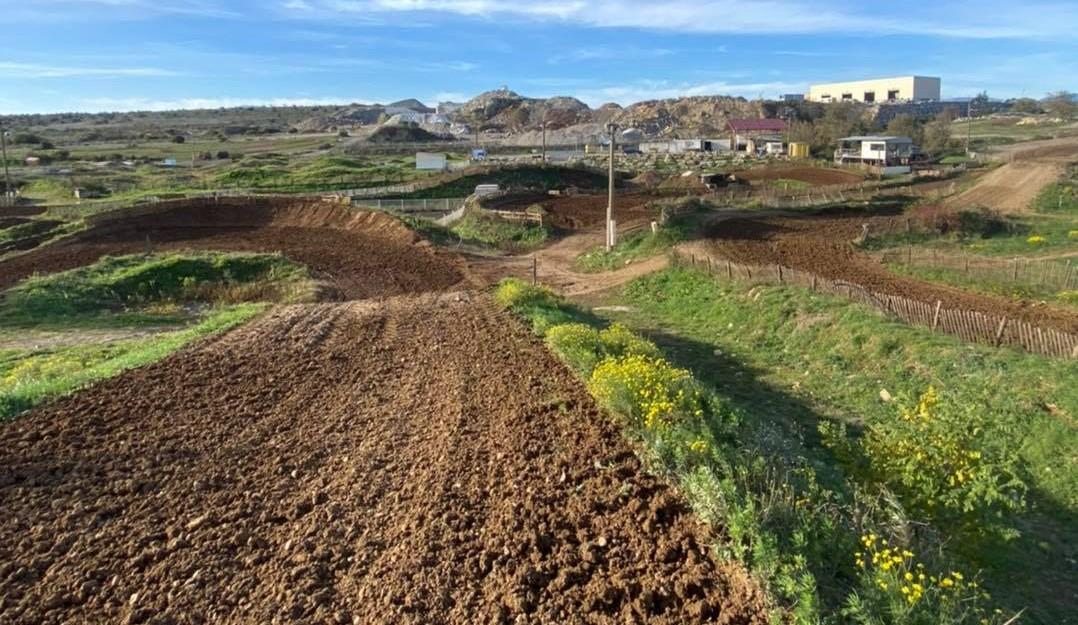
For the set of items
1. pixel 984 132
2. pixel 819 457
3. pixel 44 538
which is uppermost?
pixel 984 132

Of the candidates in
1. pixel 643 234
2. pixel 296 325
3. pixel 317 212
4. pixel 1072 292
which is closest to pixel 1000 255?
pixel 1072 292

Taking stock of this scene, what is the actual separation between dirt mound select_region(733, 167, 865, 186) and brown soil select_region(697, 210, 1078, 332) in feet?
82.1

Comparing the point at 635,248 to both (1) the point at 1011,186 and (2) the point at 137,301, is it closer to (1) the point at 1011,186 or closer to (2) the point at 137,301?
(2) the point at 137,301

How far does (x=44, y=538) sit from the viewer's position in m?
8.13

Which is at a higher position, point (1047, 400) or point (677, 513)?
point (677, 513)

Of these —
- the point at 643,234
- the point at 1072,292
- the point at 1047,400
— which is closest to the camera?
the point at 1047,400

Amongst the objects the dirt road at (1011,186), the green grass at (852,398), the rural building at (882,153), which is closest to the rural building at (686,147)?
the rural building at (882,153)

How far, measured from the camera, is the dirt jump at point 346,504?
22.3 feet

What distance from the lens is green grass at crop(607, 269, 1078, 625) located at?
783 centimetres

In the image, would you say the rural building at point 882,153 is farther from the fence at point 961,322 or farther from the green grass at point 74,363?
the green grass at point 74,363

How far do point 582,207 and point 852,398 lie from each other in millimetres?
35325

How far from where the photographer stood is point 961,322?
60.2 feet

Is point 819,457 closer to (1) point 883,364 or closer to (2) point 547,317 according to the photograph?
(1) point 883,364

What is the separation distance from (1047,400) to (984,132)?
147 meters
